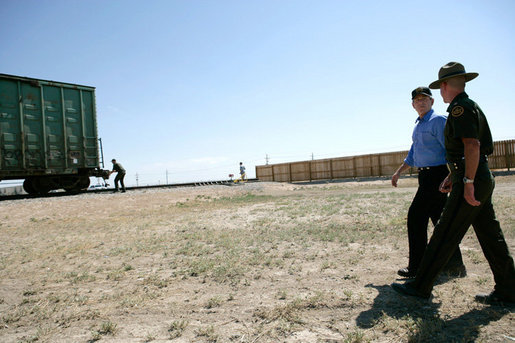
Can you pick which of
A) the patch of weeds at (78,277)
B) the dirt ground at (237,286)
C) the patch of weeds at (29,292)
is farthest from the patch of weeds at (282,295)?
the patch of weeds at (29,292)

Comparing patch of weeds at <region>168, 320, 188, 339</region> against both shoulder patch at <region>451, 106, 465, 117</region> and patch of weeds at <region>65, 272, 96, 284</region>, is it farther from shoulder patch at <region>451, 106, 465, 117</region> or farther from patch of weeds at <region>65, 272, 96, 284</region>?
shoulder patch at <region>451, 106, 465, 117</region>

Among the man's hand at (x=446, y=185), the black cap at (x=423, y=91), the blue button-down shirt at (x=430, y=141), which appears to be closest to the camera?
the man's hand at (x=446, y=185)

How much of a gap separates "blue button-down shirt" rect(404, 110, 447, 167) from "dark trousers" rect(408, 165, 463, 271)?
96mm

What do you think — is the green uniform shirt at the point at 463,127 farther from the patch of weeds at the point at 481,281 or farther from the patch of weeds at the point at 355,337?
the patch of weeds at the point at 355,337

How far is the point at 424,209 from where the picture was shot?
138 inches

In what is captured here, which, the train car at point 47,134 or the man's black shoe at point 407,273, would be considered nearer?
the man's black shoe at point 407,273

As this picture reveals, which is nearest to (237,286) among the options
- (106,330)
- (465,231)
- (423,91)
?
(106,330)

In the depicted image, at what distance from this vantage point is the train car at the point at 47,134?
41.5 ft

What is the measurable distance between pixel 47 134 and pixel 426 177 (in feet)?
48.8

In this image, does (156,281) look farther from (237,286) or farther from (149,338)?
(149,338)

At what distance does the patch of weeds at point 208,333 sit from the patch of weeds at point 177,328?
0.44 ft

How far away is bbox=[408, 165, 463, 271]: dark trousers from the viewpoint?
11.3 feet

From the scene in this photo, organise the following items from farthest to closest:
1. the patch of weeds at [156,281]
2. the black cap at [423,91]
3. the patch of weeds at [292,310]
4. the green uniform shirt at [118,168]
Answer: the green uniform shirt at [118,168]
the patch of weeds at [156,281]
the black cap at [423,91]
the patch of weeds at [292,310]

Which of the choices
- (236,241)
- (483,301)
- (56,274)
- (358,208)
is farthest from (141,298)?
(358,208)
